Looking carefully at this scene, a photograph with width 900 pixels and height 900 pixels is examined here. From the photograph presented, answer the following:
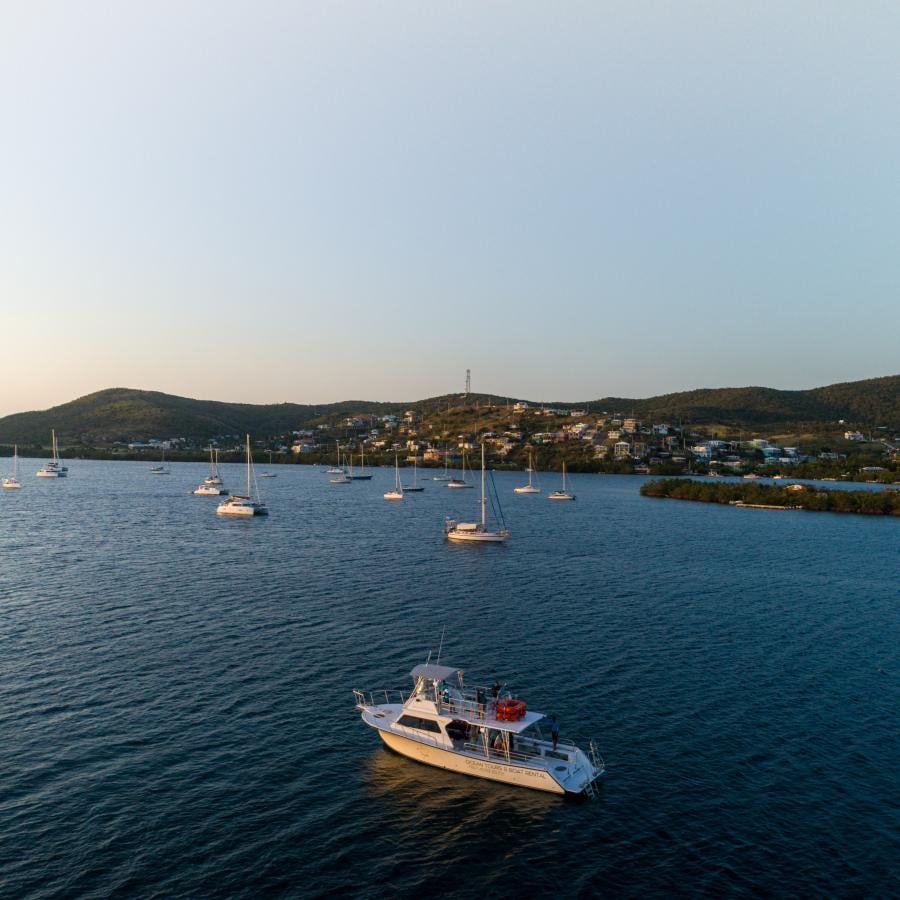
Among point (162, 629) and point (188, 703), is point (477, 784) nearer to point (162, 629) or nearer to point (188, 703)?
point (188, 703)

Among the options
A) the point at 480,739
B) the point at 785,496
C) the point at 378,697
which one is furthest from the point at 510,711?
the point at 785,496

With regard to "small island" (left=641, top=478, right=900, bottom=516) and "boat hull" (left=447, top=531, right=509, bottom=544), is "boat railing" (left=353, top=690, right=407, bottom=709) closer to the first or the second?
"boat hull" (left=447, top=531, right=509, bottom=544)

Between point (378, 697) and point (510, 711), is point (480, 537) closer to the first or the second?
point (378, 697)

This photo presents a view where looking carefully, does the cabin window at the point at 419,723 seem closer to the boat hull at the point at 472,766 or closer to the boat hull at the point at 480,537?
the boat hull at the point at 472,766

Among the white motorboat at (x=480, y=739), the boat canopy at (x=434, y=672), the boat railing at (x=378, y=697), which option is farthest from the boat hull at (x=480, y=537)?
the white motorboat at (x=480, y=739)

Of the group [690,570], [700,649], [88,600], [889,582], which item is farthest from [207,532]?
[889,582]

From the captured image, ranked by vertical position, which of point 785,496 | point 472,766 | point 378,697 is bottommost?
point 785,496
